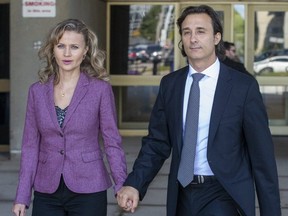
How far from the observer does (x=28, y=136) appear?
3.65m

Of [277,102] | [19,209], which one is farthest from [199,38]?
[277,102]

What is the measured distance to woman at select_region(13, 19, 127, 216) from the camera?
3.53 metres

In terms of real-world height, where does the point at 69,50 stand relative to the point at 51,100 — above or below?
above

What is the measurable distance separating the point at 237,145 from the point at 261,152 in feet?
0.41

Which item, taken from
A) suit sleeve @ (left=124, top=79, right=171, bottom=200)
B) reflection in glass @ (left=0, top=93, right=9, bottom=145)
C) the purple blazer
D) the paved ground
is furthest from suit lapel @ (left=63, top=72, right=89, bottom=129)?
reflection in glass @ (left=0, top=93, right=9, bottom=145)

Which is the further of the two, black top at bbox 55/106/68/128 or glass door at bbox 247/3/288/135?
glass door at bbox 247/3/288/135

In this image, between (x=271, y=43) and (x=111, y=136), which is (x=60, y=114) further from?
(x=271, y=43)

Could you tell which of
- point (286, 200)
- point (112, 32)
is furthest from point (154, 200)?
point (112, 32)

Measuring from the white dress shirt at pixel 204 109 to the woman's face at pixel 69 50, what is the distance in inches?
24.9

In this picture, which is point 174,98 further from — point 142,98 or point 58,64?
point 142,98

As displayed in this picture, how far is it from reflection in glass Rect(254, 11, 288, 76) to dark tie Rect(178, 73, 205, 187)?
8484mm

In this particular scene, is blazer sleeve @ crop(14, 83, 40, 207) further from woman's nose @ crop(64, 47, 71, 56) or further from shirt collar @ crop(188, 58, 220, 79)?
shirt collar @ crop(188, 58, 220, 79)

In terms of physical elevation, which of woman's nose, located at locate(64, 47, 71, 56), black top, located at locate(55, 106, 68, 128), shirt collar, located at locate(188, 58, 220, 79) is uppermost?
woman's nose, located at locate(64, 47, 71, 56)

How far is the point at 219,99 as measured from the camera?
3318 mm
